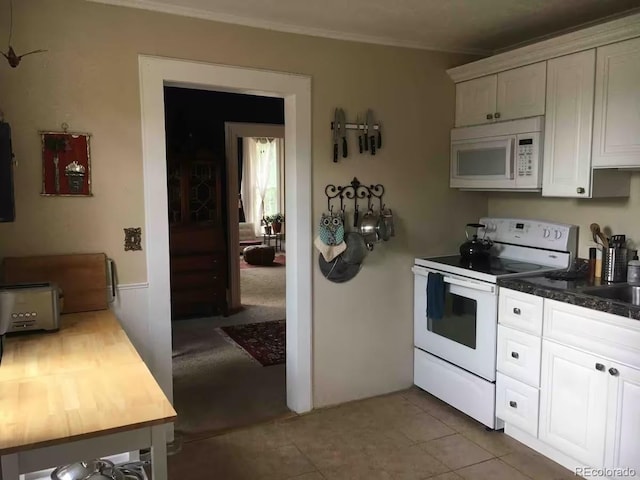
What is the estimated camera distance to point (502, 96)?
325cm

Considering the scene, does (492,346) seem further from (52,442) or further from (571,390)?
(52,442)

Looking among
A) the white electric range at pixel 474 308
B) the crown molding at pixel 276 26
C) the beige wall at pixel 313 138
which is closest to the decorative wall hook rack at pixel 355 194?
the beige wall at pixel 313 138

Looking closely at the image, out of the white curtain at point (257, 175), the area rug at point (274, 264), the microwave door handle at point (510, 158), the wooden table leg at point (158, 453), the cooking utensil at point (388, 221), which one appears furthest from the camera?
the white curtain at point (257, 175)

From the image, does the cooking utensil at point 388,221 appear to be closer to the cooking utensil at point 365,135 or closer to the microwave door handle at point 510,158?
the cooking utensil at point 365,135

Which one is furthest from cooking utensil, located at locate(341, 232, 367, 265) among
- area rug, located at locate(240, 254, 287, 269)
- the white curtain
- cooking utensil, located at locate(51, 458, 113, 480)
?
the white curtain

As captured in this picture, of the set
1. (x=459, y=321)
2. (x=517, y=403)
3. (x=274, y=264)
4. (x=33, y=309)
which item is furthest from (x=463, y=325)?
(x=274, y=264)

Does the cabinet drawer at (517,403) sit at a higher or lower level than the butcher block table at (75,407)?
lower

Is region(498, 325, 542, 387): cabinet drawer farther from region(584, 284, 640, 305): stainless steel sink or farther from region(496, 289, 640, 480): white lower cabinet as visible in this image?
region(584, 284, 640, 305): stainless steel sink

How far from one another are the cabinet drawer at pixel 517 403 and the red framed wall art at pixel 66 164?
2.39m

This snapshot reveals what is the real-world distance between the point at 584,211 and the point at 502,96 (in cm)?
83

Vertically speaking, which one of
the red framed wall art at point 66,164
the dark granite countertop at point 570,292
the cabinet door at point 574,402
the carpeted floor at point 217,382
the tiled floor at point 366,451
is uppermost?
the red framed wall art at point 66,164

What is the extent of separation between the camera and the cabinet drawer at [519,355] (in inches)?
110

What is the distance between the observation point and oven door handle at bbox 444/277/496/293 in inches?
118

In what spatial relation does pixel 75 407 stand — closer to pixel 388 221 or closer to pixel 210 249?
pixel 388 221
